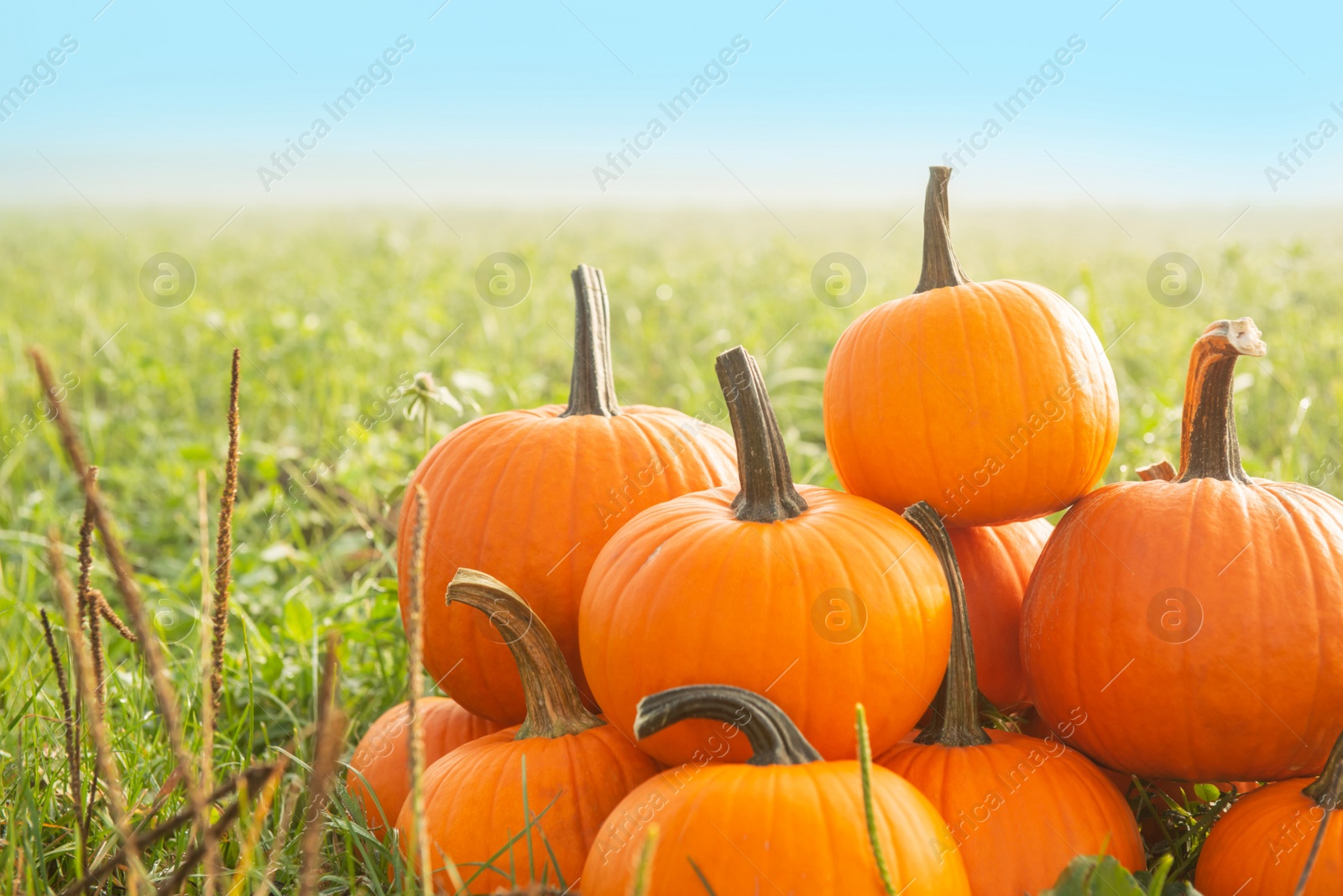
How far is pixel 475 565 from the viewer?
6.90ft

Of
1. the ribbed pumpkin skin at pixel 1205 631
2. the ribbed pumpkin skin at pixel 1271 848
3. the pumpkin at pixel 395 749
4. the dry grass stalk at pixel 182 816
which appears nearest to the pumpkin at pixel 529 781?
the pumpkin at pixel 395 749

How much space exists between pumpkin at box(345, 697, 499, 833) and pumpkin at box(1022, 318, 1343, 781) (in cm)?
129

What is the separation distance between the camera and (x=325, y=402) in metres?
5.24

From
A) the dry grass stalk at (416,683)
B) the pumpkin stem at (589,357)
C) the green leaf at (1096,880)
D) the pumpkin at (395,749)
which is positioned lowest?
the green leaf at (1096,880)

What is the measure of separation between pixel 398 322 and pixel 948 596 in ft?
18.9

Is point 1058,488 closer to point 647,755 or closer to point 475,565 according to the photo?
point 647,755

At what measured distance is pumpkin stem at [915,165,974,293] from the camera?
2055 millimetres

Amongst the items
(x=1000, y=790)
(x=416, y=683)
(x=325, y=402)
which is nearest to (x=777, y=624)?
(x=1000, y=790)

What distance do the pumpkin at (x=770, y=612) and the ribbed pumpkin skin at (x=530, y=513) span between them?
0.94ft

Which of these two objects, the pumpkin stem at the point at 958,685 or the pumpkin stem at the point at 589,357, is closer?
the pumpkin stem at the point at 958,685

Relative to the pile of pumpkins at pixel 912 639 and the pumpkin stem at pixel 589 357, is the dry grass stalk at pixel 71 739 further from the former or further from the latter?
the pumpkin stem at pixel 589 357

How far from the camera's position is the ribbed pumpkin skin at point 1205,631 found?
Result: 1697 millimetres

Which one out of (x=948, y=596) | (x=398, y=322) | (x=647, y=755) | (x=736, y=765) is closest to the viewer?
(x=736, y=765)

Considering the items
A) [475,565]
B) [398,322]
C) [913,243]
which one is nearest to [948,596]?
[475,565]
